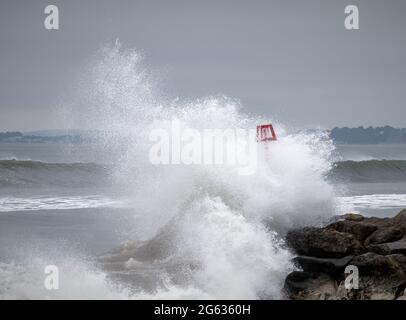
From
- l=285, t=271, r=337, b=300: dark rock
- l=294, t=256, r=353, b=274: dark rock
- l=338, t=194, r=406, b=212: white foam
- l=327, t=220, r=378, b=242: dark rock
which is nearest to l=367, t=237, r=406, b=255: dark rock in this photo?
l=294, t=256, r=353, b=274: dark rock

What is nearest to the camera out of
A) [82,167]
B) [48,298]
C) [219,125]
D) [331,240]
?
[48,298]

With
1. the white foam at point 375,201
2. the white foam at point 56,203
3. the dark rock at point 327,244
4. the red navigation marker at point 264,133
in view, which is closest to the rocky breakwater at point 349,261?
the dark rock at point 327,244

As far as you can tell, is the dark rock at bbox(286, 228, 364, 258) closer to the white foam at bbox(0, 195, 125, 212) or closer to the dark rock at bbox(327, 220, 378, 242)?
the dark rock at bbox(327, 220, 378, 242)

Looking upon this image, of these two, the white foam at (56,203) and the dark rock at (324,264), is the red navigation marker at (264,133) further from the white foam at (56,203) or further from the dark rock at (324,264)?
the white foam at (56,203)

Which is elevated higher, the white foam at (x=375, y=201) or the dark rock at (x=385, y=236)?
the dark rock at (x=385, y=236)

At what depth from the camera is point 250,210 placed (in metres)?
12.1

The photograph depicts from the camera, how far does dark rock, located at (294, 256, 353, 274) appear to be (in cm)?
948

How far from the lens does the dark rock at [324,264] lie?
9.48 m

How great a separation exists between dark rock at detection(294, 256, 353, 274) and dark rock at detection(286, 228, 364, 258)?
18 cm

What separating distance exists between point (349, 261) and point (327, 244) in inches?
24.6
